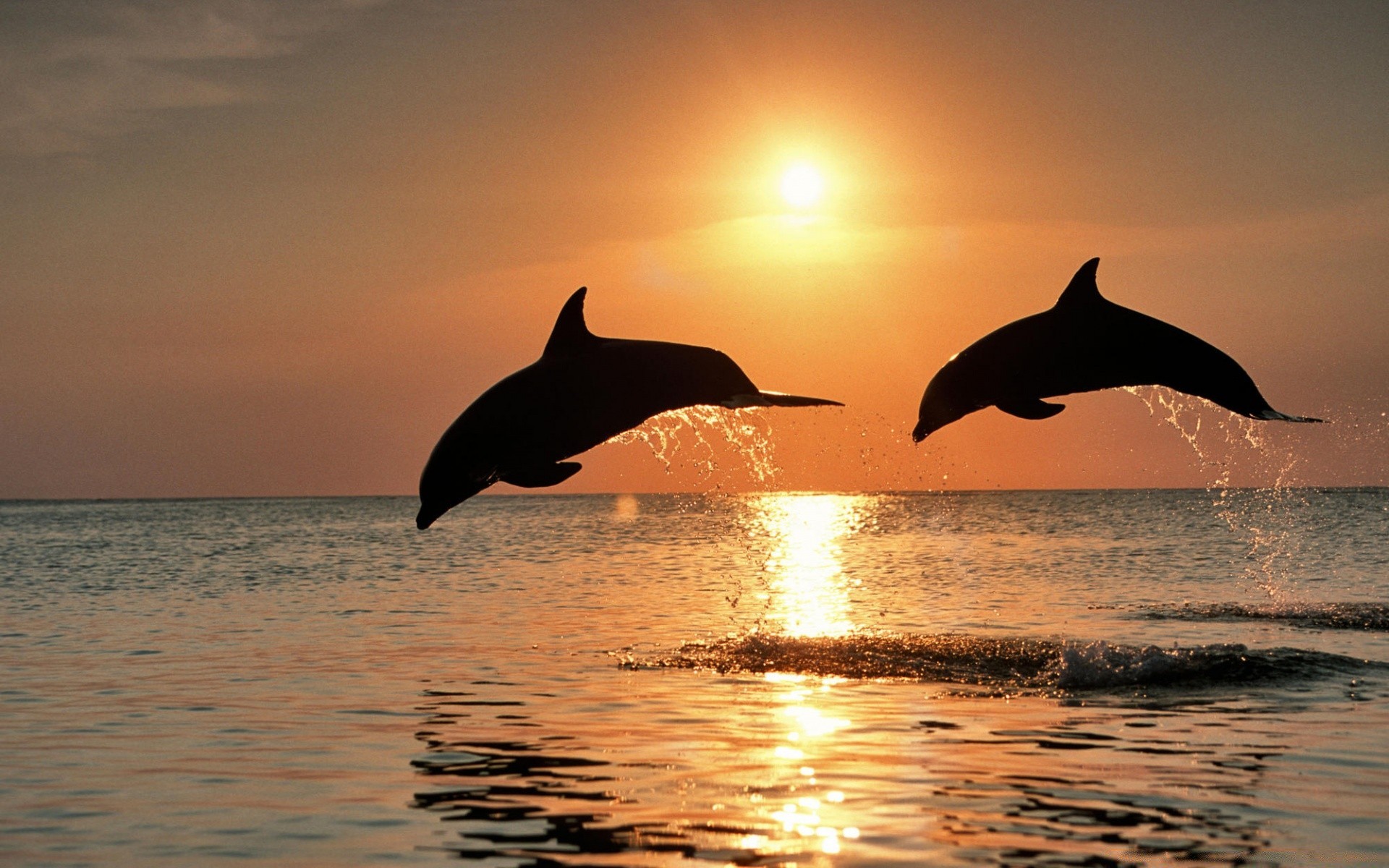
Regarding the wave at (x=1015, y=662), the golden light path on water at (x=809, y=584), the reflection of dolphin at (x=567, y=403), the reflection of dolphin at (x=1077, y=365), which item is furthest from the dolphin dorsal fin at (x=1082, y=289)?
the golden light path on water at (x=809, y=584)

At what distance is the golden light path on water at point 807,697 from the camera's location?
1063 centimetres

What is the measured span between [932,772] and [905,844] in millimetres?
2599

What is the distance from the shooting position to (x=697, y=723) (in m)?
15.4

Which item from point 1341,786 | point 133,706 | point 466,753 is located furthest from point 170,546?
point 1341,786

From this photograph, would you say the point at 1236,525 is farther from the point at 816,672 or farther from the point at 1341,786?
the point at 1341,786

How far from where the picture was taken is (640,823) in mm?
→ 10766

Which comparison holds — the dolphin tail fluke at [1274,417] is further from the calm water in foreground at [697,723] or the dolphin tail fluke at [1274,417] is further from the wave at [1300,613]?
the wave at [1300,613]

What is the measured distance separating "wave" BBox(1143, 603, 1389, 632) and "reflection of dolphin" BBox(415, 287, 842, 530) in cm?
1670

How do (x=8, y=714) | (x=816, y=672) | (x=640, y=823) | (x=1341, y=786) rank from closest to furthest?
(x=640, y=823)
(x=1341, y=786)
(x=8, y=714)
(x=816, y=672)

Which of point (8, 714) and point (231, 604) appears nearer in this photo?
point (8, 714)

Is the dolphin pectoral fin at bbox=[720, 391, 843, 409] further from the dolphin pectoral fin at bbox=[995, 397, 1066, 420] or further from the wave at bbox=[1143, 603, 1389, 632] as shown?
the wave at bbox=[1143, 603, 1389, 632]

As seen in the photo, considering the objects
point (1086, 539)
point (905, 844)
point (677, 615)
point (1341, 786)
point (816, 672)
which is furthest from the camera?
point (1086, 539)

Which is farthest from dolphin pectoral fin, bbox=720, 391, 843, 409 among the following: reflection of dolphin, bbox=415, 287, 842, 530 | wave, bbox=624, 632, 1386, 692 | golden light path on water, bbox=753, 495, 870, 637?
golden light path on water, bbox=753, 495, 870, 637

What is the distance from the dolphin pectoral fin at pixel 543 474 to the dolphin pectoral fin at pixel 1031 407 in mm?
3978
